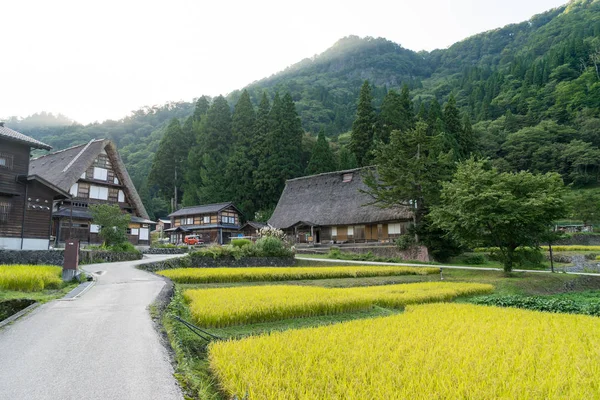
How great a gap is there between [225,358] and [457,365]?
256 cm

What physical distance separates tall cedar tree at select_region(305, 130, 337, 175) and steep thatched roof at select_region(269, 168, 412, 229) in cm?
468

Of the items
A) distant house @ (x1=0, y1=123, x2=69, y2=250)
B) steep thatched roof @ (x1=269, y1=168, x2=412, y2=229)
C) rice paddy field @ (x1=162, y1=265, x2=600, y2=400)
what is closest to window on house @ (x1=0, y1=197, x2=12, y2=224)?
distant house @ (x1=0, y1=123, x2=69, y2=250)

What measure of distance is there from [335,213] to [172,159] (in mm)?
28404

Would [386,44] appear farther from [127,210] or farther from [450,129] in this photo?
[127,210]

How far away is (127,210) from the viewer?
31453 millimetres

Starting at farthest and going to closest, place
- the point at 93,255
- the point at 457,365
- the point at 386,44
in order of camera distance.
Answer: the point at 386,44, the point at 93,255, the point at 457,365

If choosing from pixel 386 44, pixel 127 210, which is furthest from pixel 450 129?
pixel 386 44

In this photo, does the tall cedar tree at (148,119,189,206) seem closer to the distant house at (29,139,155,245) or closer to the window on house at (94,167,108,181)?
the distant house at (29,139,155,245)

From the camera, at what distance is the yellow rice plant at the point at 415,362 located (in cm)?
330

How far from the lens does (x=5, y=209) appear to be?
691 inches

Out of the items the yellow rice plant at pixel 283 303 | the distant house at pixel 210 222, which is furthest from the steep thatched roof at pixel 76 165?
the yellow rice plant at pixel 283 303

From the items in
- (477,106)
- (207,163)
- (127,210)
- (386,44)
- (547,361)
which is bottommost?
(547,361)

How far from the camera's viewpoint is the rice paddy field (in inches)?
133

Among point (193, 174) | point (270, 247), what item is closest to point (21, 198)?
point (270, 247)
